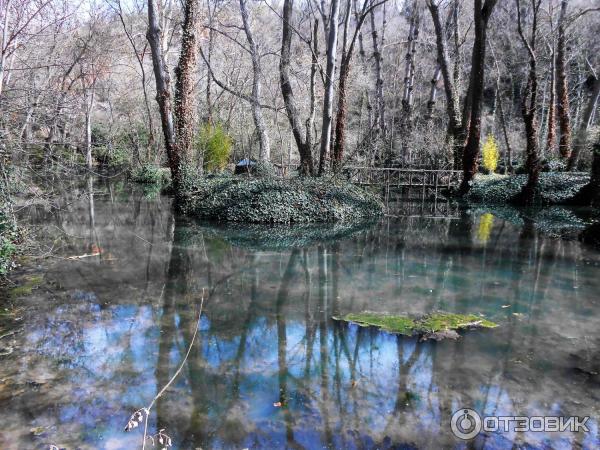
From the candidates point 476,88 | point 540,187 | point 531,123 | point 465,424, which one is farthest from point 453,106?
point 465,424

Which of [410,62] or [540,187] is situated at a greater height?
[410,62]

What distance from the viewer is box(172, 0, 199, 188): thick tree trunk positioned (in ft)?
46.0

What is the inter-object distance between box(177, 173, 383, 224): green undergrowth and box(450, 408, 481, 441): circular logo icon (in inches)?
375

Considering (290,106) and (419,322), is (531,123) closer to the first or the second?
(290,106)

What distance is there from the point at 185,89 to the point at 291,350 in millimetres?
11201

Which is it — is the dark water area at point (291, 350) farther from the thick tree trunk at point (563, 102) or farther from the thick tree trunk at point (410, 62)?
the thick tree trunk at point (410, 62)

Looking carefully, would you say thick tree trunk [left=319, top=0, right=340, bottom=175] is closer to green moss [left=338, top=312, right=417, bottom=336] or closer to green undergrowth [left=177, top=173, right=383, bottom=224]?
green undergrowth [left=177, top=173, right=383, bottom=224]

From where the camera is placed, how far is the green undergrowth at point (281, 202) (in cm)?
1321

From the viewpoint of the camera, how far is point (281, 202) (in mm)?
13281

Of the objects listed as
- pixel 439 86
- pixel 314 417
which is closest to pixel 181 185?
pixel 314 417

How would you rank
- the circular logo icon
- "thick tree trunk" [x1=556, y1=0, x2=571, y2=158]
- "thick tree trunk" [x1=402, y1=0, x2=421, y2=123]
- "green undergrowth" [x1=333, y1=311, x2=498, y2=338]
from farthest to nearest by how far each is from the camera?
"thick tree trunk" [x1=402, y1=0, x2=421, y2=123], "thick tree trunk" [x1=556, y1=0, x2=571, y2=158], "green undergrowth" [x1=333, y1=311, x2=498, y2=338], the circular logo icon

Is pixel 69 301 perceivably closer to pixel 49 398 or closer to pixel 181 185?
pixel 49 398

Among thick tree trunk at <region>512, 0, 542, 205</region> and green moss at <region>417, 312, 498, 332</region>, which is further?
thick tree trunk at <region>512, 0, 542, 205</region>

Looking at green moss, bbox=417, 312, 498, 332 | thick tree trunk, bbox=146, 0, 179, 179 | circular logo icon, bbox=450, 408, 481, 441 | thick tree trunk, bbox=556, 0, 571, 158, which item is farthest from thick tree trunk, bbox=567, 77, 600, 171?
circular logo icon, bbox=450, 408, 481, 441
